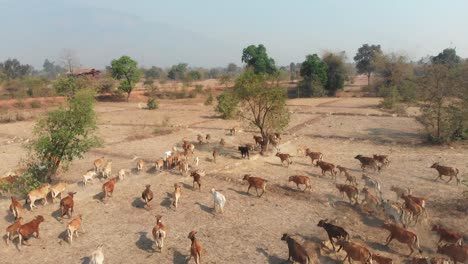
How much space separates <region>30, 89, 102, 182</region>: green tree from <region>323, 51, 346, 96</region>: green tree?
150 feet

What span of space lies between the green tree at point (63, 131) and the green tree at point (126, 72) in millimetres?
37298

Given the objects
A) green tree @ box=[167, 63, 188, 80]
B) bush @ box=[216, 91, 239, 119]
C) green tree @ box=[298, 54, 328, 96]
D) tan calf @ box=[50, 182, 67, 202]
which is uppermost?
green tree @ box=[167, 63, 188, 80]

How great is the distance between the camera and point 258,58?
64625 mm

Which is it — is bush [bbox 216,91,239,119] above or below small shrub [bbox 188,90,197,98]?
below

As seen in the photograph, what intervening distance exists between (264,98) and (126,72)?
36153mm

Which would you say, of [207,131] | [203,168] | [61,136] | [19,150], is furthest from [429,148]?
[19,150]

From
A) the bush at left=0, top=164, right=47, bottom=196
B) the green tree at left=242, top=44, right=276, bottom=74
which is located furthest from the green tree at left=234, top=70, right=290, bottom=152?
the green tree at left=242, top=44, right=276, bottom=74

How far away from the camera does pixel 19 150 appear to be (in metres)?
22.1

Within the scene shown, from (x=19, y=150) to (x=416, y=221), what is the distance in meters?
20.9

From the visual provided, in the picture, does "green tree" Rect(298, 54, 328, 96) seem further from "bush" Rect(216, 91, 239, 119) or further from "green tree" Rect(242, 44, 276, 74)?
"bush" Rect(216, 91, 239, 119)

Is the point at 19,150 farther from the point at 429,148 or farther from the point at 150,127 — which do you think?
the point at 429,148

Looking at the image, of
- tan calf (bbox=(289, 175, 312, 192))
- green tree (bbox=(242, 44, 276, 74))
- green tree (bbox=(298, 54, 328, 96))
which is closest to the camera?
tan calf (bbox=(289, 175, 312, 192))

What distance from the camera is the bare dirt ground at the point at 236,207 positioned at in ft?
32.9

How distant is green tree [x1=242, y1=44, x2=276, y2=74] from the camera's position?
64.6 meters
